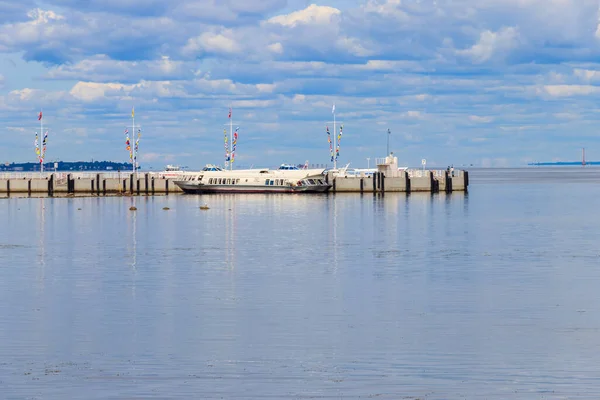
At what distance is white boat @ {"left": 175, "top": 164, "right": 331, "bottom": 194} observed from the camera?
573ft

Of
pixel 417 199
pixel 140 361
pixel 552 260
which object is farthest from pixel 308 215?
pixel 140 361

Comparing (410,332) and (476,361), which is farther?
(410,332)

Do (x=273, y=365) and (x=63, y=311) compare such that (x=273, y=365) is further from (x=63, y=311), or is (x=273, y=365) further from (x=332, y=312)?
(x=63, y=311)

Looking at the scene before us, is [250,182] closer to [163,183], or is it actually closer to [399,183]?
[163,183]

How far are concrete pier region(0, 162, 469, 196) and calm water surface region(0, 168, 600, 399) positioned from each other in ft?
262

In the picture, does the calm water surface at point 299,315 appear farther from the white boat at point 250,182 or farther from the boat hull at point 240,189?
the white boat at point 250,182

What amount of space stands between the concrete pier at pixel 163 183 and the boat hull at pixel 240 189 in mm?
2978

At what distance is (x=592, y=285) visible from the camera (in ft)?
159

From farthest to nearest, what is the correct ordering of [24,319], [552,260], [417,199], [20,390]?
[417,199], [552,260], [24,319], [20,390]

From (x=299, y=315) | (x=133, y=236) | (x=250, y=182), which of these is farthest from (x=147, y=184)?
(x=299, y=315)

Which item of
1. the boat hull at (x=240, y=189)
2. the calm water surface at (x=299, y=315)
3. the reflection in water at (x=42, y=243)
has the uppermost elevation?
the boat hull at (x=240, y=189)

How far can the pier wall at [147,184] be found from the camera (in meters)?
167

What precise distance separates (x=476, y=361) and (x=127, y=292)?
67.3ft

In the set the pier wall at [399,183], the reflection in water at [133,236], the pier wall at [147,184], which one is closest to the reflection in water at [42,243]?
the reflection in water at [133,236]
